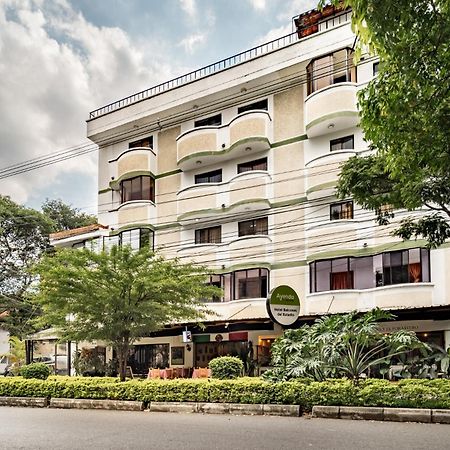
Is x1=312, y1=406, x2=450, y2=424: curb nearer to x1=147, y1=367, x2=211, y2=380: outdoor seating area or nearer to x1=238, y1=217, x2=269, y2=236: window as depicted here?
x1=147, y1=367, x2=211, y2=380: outdoor seating area

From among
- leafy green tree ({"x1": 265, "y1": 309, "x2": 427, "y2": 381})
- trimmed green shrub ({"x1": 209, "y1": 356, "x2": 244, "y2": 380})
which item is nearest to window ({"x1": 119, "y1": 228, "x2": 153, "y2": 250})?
trimmed green shrub ({"x1": 209, "y1": 356, "x2": 244, "y2": 380})

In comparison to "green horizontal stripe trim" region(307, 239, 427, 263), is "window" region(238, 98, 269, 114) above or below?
above

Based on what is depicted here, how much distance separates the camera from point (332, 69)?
25.6 meters

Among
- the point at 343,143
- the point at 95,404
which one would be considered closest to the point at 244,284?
the point at 343,143

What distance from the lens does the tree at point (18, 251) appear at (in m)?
44.6

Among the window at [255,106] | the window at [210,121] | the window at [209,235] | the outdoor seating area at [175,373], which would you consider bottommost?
the outdoor seating area at [175,373]

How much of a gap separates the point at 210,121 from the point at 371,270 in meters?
11.4

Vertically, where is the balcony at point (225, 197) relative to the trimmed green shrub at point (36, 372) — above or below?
above

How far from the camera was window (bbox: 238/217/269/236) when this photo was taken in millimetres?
27516

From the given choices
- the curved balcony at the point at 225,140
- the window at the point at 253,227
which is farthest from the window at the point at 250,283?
the curved balcony at the point at 225,140

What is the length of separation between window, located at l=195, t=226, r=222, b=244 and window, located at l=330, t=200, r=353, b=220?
234 inches

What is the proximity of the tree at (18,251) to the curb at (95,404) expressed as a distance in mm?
27266

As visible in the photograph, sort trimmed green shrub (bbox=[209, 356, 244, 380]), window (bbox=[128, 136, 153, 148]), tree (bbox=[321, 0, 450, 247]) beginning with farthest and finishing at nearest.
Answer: window (bbox=[128, 136, 153, 148]) → trimmed green shrub (bbox=[209, 356, 244, 380]) → tree (bbox=[321, 0, 450, 247])

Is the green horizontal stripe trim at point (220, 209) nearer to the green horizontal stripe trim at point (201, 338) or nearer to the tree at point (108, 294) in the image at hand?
the green horizontal stripe trim at point (201, 338)
